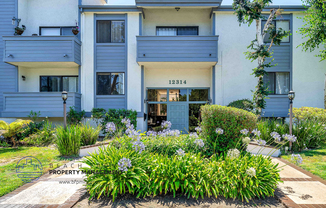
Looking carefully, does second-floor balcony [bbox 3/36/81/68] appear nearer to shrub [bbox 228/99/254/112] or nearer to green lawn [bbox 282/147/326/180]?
shrub [bbox 228/99/254/112]

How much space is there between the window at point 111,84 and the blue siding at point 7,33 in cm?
491

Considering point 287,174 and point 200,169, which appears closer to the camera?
point 200,169

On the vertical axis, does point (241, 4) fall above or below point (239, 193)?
above

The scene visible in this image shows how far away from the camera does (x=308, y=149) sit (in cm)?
A: 722

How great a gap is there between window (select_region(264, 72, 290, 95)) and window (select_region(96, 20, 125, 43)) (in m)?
9.02

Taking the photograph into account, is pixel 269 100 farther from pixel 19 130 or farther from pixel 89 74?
pixel 19 130

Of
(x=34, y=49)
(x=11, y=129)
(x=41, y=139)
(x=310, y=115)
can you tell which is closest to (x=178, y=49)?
(x=310, y=115)

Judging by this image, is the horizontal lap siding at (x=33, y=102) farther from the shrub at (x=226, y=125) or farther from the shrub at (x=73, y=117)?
the shrub at (x=226, y=125)

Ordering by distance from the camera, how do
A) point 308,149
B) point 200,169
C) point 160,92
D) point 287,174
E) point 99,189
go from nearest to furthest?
point 99,189 < point 200,169 < point 287,174 < point 308,149 < point 160,92

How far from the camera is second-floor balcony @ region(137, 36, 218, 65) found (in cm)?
1016

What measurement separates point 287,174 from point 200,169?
2.69 metres

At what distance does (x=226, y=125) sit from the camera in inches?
205

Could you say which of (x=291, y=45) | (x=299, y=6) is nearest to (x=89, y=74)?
(x=291, y=45)

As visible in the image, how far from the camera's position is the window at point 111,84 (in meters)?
11.0
